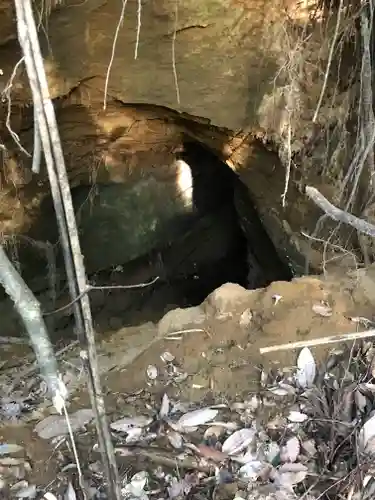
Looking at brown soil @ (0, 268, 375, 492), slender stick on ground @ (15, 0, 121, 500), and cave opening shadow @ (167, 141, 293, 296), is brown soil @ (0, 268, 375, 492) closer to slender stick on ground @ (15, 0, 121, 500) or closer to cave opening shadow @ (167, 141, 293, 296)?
slender stick on ground @ (15, 0, 121, 500)

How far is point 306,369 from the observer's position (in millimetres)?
2266

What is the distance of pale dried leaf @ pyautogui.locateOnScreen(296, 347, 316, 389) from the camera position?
7.28 feet

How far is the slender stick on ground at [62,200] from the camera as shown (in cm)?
134

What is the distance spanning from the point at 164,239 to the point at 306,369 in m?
3.91

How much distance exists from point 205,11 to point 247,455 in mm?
2747

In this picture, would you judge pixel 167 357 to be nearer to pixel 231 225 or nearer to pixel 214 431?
pixel 214 431

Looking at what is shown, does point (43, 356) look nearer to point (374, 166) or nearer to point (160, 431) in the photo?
point (160, 431)

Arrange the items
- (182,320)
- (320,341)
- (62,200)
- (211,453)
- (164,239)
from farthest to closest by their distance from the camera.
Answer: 1. (164,239)
2. (182,320)
3. (320,341)
4. (211,453)
5. (62,200)

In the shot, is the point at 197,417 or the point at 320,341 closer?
the point at 197,417

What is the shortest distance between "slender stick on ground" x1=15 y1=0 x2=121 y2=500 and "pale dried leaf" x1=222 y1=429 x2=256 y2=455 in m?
0.49

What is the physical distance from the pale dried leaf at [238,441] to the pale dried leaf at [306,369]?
0.31 metres

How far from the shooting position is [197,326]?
266 cm

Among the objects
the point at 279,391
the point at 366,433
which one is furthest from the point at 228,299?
the point at 366,433

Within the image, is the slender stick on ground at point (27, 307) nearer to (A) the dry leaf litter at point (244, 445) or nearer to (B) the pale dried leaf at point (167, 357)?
(A) the dry leaf litter at point (244, 445)
